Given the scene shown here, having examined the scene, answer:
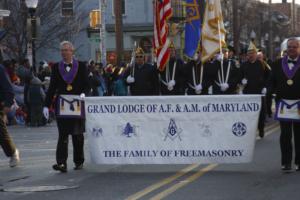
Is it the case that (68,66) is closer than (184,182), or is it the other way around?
(184,182)

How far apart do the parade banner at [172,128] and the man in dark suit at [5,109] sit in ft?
4.28

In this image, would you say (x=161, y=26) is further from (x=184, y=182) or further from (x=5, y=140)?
(x=184, y=182)

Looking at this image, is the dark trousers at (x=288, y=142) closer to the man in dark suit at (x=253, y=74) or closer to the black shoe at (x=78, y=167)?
the black shoe at (x=78, y=167)

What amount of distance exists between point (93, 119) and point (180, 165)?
163cm

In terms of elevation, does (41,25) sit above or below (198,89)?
above

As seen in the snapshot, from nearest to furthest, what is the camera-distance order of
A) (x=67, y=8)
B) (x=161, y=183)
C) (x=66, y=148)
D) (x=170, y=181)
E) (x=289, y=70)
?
(x=161, y=183) → (x=170, y=181) → (x=289, y=70) → (x=66, y=148) → (x=67, y=8)

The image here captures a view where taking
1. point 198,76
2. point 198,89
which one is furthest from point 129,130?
point 198,76

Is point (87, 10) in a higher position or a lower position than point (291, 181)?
higher

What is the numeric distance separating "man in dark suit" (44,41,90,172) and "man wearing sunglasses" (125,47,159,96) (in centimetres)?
284

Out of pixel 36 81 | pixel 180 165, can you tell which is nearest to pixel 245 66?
pixel 180 165

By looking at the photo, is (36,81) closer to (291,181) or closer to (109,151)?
(109,151)

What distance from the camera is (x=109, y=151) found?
11.4 metres

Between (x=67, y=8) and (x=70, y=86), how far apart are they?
108 ft

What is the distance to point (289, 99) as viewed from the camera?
36.4 ft
